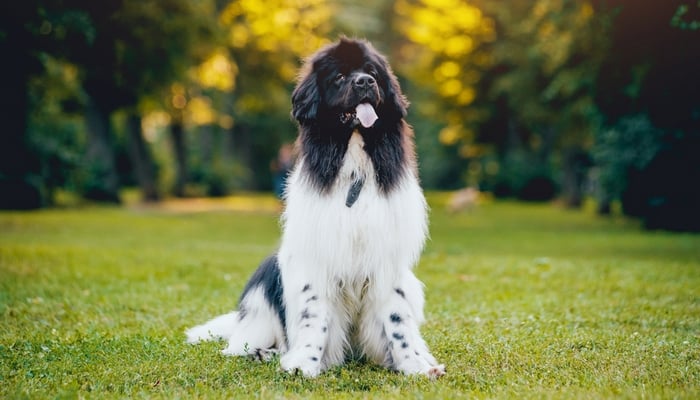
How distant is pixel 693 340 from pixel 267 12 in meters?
27.4

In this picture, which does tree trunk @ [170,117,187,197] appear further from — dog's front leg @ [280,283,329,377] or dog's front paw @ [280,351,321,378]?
dog's front paw @ [280,351,321,378]

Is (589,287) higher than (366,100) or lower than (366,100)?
lower

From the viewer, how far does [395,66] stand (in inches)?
1806

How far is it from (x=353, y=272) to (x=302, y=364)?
29.2 inches

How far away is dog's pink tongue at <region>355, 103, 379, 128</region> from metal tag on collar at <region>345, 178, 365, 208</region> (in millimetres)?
406

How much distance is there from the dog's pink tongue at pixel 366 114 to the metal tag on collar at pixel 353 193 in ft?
1.33

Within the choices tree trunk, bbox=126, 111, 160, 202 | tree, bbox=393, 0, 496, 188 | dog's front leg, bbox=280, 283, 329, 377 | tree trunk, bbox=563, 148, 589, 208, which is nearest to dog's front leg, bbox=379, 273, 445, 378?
dog's front leg, bbox=280, 283, 329, 377

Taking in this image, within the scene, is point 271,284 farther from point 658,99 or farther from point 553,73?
point 553,73

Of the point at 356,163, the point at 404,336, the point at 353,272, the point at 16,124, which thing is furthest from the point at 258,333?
the point at 16,124

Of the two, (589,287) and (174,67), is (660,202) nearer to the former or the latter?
(589,287)

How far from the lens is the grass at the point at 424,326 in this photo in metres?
4.76

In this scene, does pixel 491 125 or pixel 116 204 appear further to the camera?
pixel 491 125

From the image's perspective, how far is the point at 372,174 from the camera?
16.4ft

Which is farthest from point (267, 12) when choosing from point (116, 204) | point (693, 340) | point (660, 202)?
point (693, 340)
